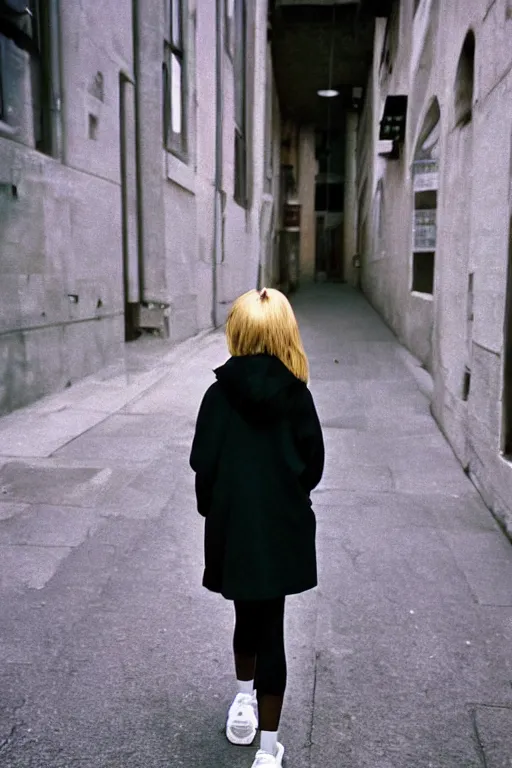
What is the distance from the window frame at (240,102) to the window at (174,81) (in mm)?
5006

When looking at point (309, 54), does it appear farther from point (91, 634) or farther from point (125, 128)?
point (91, 634)

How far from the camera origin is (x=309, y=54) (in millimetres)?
22734

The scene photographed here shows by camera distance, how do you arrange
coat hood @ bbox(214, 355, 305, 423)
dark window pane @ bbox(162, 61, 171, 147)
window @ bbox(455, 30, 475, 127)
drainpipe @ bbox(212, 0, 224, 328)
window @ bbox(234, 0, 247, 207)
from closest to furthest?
1. coat hood @ bbox(214, 355, 305, 423)
2. window @ bbox(455, 30, 475, 127)
3. dark window pane @ bbox(162, 61, 171, 147)
4. drainpipe @ bbox(212, 0, 224, 328)
5. window @ bbox(234, 0, 247, 207)

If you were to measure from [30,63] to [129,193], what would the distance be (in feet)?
11.3

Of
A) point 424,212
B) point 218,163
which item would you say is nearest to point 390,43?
point 218,163

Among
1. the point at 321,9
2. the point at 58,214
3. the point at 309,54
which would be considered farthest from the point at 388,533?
the point at 309,54

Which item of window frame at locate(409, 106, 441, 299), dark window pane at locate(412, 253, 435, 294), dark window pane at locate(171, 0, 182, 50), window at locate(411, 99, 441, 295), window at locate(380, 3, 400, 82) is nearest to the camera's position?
window frame at locate(409, 106, 441, 299)

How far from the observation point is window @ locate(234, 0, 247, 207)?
17.1 m

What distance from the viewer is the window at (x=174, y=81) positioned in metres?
11.5

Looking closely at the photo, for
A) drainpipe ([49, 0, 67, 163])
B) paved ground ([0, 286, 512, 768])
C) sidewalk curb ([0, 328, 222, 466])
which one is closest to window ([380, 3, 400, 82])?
drainpipe ([49, 0, 67, 163])

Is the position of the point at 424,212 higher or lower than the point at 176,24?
lower

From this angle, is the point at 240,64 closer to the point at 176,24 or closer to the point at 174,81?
the point at 176,24

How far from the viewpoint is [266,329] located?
7.00 feet

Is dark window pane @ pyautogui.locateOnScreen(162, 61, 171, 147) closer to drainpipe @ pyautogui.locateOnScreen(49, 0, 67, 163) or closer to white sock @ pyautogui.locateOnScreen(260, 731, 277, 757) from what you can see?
drainpipe @ pyautogui.locateOnScreen(49, 0, 67, 163)
